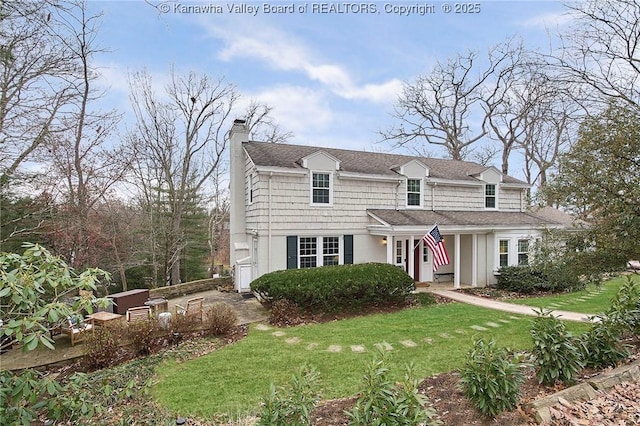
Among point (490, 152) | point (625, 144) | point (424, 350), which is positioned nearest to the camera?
point (625, 144)

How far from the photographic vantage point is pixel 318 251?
12.9m

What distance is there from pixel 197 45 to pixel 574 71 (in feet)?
39.4

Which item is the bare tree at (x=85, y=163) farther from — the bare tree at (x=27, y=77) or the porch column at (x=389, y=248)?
the porch column at (x=389, y=248)

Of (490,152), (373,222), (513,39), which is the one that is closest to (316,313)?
(373,222)

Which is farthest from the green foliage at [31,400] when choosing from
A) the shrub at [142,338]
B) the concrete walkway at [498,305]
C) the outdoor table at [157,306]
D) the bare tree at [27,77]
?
the concrete walkway at [498,305]

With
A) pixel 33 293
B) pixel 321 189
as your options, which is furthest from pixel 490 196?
pixel 33 293

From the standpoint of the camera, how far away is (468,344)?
23.3 feet

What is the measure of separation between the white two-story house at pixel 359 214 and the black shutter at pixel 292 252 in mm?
38

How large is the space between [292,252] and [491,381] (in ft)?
30.2

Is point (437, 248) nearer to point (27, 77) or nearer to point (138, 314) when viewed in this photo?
point (138, 314)

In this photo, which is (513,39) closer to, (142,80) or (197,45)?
(197,45)

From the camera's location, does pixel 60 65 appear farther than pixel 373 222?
No

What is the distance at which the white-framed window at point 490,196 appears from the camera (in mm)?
16891

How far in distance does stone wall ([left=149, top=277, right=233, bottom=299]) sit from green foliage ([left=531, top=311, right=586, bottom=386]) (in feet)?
40.5
